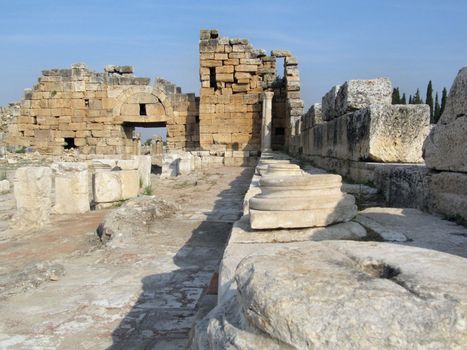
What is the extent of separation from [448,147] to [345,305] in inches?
117

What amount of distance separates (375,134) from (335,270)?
4066 millimetres

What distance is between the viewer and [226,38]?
17.7 meters

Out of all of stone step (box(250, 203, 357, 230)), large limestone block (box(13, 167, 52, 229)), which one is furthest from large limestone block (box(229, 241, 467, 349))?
large limestone block (box(13, 167, 52, 229))

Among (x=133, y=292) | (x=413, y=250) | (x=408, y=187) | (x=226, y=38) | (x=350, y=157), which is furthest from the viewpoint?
(x=226, y=38)

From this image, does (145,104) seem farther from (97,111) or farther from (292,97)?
(292,97)

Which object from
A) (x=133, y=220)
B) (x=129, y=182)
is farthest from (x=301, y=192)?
(x=129, y=182)

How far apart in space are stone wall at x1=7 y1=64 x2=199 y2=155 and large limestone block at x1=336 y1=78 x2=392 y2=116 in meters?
12.7

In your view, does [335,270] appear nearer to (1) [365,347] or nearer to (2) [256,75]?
(1) [365,347]

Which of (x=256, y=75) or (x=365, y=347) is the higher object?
(x=256, y=75)

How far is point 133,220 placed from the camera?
6.49m

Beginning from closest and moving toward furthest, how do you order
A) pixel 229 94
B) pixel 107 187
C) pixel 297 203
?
pixel 297 203 → pixel 107 187 → pixel 229 94

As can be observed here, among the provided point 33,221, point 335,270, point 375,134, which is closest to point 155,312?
point 335,270

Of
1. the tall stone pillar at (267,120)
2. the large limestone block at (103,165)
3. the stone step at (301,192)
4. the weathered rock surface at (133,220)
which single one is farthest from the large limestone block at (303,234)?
the tall stone pillar at (267,120)

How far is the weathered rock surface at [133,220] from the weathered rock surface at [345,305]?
4.18 meters
